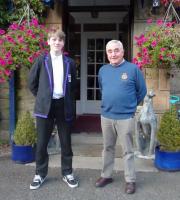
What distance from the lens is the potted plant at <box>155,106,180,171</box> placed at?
17.5 ft

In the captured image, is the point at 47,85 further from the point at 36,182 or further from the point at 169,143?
the point at 169,143

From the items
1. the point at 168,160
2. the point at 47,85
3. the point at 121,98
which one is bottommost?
the point at 168,160

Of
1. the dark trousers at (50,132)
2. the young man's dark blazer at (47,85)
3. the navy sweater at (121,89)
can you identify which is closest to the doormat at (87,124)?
the dark trousers at (50,132)

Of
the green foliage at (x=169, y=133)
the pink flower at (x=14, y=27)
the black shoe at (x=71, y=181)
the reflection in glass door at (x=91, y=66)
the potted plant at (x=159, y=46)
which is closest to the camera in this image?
the black shoe at (x=71, y=181)

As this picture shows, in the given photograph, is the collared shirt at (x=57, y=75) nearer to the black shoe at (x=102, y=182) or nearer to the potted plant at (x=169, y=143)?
the black shoe at (x=102, y=182)

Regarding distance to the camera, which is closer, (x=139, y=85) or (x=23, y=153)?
(x=139, y=85)

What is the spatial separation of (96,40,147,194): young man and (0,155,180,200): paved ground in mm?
220

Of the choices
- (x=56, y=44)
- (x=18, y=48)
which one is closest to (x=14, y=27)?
(x=18, y=48)

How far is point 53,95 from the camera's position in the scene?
15.2 feet

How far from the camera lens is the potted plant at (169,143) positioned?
5336mm

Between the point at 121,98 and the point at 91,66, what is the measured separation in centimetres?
474

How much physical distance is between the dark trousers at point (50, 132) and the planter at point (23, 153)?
85 centimetres

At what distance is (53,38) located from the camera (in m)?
4.53

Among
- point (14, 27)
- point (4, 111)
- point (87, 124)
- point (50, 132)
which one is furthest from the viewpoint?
point (87, 124)
